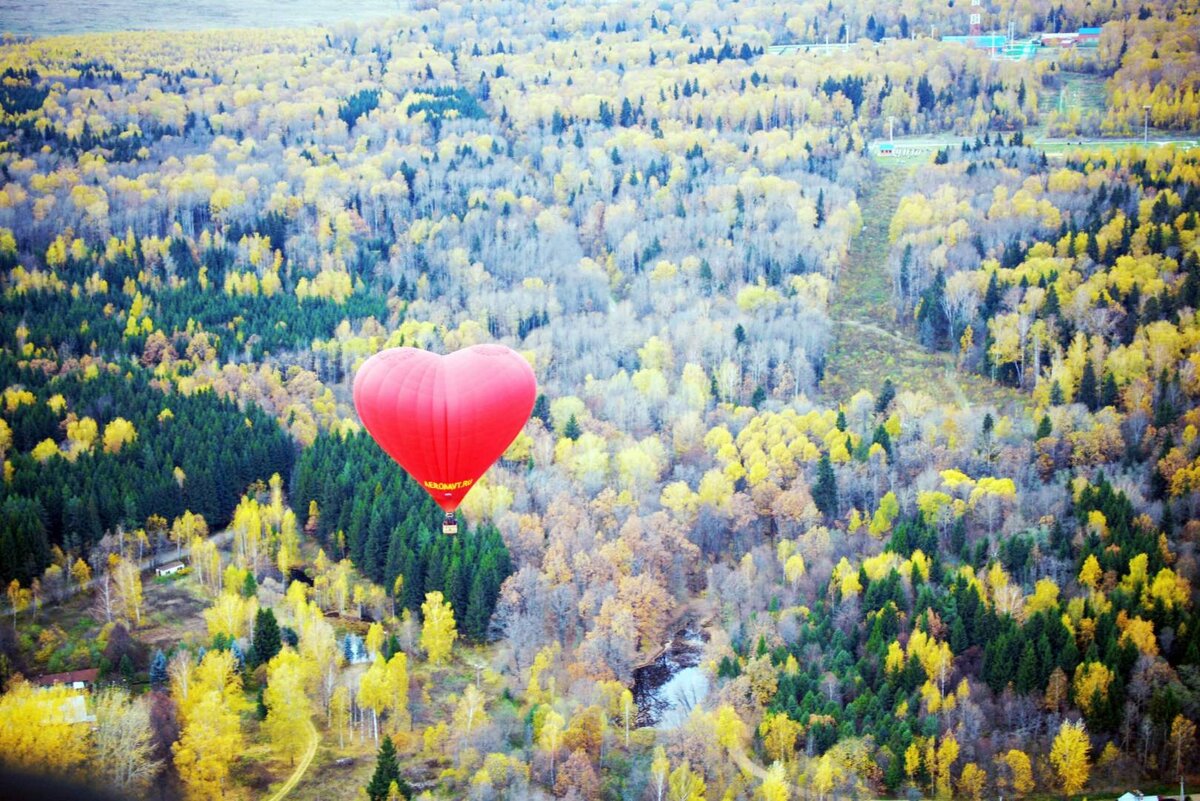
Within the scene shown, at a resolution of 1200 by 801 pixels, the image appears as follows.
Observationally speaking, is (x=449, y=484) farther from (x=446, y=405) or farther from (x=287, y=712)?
(x=287, y=712)

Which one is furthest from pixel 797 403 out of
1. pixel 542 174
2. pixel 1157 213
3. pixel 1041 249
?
pixel 542 174

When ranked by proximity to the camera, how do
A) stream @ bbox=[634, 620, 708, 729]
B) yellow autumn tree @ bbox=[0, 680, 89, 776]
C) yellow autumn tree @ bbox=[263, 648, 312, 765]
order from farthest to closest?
stream @ bbox=[634, 620, 708, 729] < yellow autumn tree @ bbox=[263, 648, 312, 765] < yellow autumn tree @ bbox=[0, 680, 89, 776]

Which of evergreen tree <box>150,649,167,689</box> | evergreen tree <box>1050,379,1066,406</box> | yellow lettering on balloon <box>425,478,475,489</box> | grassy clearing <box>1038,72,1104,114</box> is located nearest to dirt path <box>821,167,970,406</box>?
evergreen tree <box>1050,379,1066,406</box>

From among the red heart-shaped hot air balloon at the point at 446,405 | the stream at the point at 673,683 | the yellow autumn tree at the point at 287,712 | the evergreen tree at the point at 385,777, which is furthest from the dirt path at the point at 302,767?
the stream at the point at 673,683

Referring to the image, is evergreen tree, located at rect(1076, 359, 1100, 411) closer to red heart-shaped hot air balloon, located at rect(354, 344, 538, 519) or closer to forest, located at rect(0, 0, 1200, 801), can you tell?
forest, located at rect(0, 0, 1200, 801)

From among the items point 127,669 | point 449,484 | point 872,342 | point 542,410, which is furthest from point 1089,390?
point 127,669

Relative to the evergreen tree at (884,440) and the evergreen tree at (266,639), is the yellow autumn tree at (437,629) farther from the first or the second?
the evergreen tree at (884,440)

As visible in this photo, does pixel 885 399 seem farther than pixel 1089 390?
Yes
